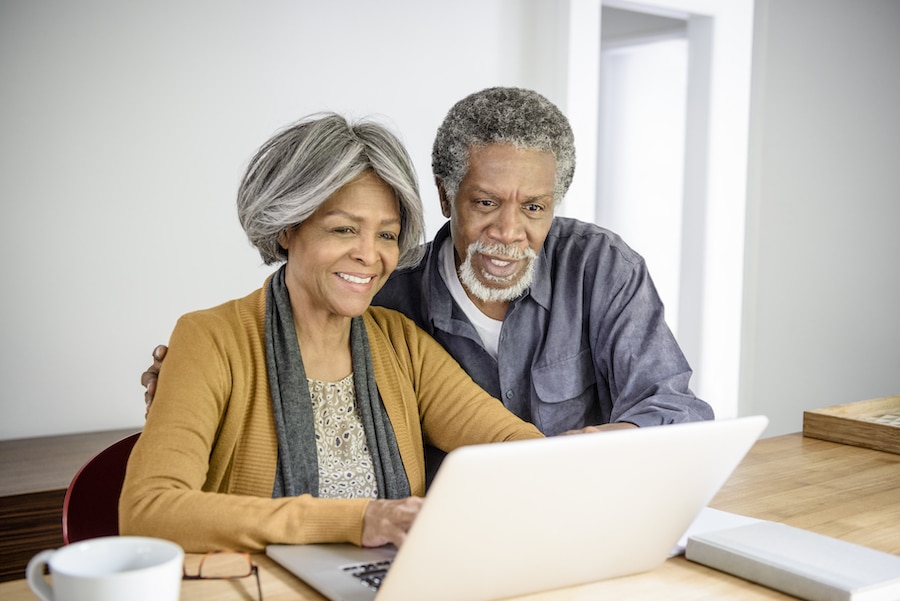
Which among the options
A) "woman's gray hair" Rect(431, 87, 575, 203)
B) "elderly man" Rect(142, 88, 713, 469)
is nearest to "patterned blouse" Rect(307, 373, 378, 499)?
"elderly man" Rect(142, 88, 713, 469)

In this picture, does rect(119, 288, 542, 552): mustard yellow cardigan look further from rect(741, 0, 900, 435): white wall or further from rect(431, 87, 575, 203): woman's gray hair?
rect(741, 0, 900, 435): white wall

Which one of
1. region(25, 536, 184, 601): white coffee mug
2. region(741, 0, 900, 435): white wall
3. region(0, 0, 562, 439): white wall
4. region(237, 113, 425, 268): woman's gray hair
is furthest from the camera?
region(741, 0, 900, 435): white wall

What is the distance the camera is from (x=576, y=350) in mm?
2119

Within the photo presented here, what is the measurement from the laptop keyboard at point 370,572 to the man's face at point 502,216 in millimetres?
948

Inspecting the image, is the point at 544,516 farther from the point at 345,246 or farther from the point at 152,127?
the point at 152,127

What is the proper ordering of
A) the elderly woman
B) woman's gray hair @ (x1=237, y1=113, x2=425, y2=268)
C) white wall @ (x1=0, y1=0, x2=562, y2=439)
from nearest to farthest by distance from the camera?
1. the elderly woman
2. woman's gray hair @ (x1=237, y1=113, x2=425, y2=268)
3. white wall @ (x1=0, y1=0, x2=562, y2=439)

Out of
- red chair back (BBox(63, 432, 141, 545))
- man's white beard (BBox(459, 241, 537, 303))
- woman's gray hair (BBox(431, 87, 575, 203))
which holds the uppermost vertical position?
woman's gray hair (BBox(431, 87, 575, 203))

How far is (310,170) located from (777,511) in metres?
0.97

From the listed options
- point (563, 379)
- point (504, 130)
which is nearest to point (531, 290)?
point (563, 379)

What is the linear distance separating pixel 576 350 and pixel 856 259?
404cm

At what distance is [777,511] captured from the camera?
1553 millimetres

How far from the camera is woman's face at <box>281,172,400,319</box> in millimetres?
1731

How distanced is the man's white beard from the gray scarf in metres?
0.36

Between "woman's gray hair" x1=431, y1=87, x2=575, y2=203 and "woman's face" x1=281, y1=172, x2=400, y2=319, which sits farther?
"woman's gray hair" x1=431, y1=87, x2=575, y2=203
